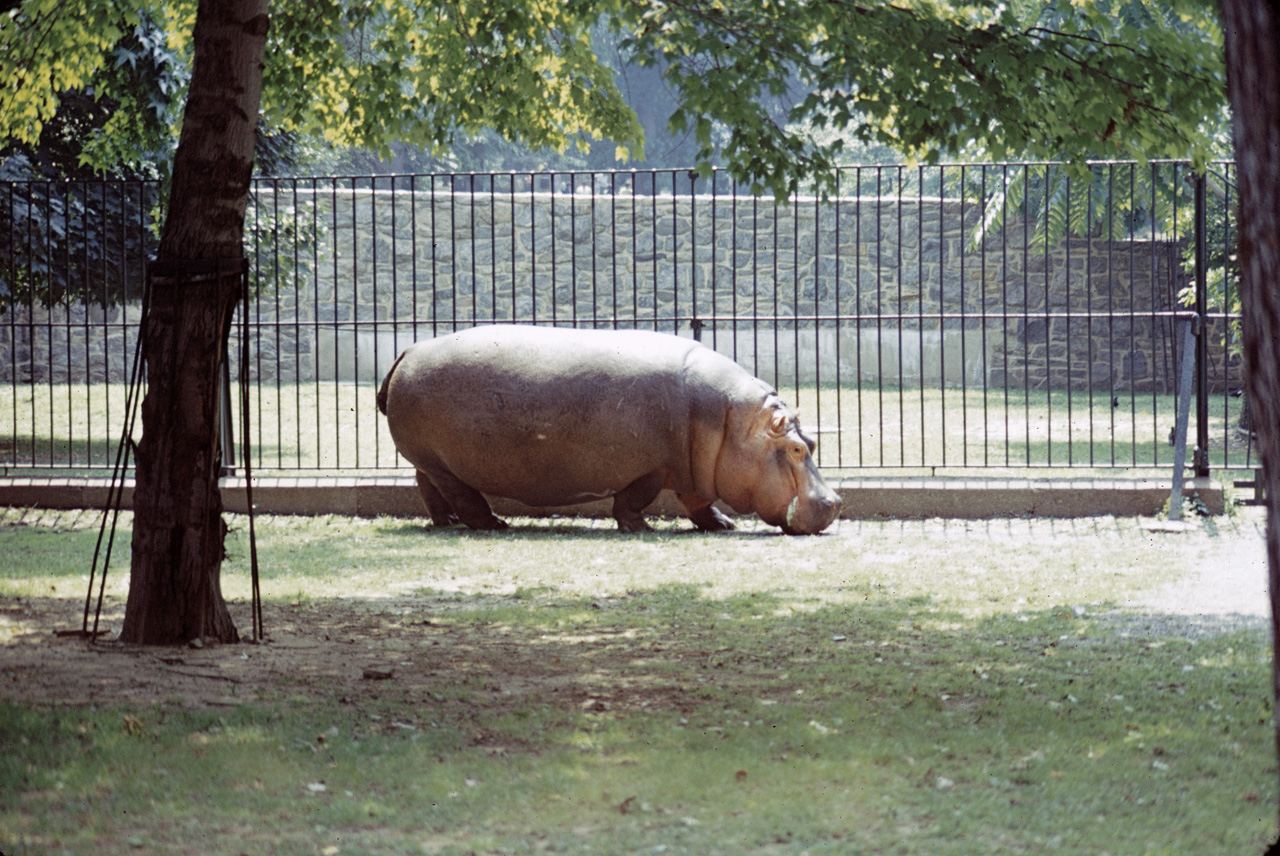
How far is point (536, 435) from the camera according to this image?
9195 millimetres

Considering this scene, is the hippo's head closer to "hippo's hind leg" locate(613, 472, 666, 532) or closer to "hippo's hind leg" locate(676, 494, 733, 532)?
"hippo's hind leg" locate(676, 494, 733, 532)

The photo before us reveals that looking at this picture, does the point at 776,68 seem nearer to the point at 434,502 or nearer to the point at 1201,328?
the point at 434,502

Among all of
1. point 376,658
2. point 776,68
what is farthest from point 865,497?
point 376,658

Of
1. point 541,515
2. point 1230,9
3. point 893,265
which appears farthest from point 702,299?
point 1230,9

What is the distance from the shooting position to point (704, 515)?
9742mm

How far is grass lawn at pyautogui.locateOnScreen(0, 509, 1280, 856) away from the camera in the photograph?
3.52 metres

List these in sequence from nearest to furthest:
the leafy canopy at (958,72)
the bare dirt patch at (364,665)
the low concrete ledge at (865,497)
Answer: the bare dirt patch at (364,665), the leafy canopy at (958,72), the low concrete ledge at (865,497)

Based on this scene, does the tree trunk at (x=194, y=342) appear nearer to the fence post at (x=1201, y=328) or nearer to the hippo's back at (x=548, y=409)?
the hippo's back at (x=548, y=409)

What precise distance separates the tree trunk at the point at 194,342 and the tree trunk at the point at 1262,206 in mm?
4070

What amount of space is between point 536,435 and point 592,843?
5905 mm

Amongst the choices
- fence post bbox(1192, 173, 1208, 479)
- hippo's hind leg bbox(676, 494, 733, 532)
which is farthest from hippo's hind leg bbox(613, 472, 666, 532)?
fence post bbox(1192, 173, 1208, 479)

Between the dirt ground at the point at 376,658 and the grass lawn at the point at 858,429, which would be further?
the grass lawn at the point at 858,429

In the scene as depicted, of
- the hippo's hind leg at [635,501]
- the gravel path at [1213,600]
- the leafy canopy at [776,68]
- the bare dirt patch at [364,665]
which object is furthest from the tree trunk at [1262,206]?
the hippo's hind leg at [635,501]

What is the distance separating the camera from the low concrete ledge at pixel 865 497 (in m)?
10.1
